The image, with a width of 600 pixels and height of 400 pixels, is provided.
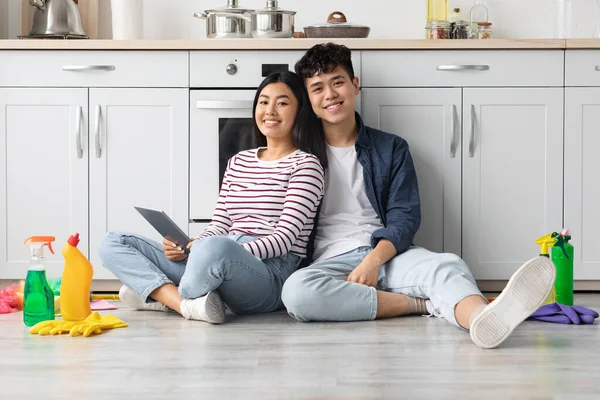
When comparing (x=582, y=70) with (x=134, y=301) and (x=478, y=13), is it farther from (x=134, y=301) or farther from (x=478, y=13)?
(x=134, y=301)

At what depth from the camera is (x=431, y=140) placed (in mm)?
3105

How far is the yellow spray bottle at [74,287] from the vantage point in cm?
250

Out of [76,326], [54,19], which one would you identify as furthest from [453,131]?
[54,19]

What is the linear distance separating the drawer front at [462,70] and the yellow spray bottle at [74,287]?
1.22m

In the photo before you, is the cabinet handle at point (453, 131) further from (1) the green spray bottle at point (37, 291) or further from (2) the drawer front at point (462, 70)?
(1) the green spray bottle at point (37, 291)

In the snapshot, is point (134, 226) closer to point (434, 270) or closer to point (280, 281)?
point (280, 281)

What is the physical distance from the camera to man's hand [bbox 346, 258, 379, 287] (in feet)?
8.46

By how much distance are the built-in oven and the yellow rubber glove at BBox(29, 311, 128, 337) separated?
2.38ft

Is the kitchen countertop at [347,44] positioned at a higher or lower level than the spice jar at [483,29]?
lower

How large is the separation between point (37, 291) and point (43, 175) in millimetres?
790

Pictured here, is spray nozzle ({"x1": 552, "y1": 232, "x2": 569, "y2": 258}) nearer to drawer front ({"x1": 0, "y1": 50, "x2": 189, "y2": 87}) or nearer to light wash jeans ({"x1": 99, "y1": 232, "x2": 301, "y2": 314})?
light wash jeans ({"x1": 99, "y1": 232, "x2": 301, "y2": 314})

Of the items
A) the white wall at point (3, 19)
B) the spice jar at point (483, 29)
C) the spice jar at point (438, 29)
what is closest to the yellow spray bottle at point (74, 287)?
the white wall at point (3, 19)

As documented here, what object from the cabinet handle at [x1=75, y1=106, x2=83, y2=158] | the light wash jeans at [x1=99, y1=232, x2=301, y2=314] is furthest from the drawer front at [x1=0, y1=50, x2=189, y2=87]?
the light wash jeans at [x1=99, y1=232, x2=301, y2=314]

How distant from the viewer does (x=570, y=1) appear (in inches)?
136
